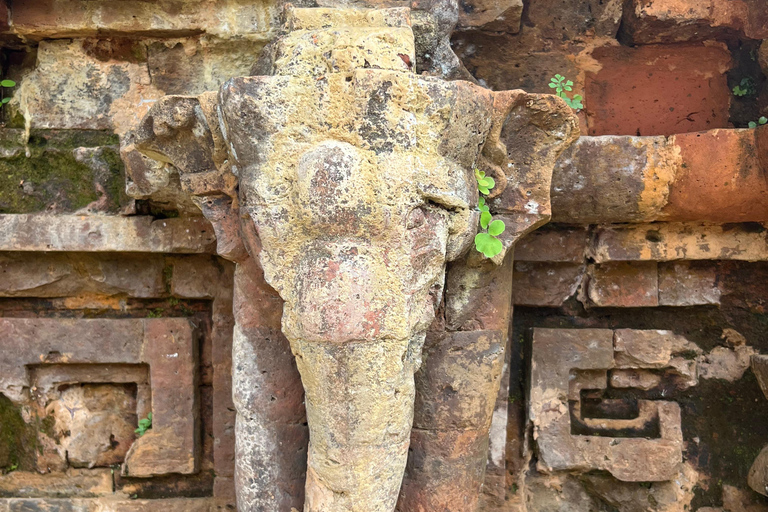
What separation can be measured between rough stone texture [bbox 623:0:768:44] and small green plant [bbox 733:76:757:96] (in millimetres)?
186

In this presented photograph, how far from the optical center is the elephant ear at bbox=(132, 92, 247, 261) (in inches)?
73.5

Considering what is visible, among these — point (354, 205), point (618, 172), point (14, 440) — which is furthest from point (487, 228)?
point (14, 440)

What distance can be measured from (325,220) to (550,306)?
143 cm

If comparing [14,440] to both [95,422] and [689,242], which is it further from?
[689,242]

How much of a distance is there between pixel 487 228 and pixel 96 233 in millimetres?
1545

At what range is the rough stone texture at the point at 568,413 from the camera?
2604 mm

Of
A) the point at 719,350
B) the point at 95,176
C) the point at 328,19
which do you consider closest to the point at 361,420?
the point at 328,19

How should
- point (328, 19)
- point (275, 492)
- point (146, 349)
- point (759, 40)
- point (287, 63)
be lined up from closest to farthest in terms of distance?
point (287, 63) → point (328, 19) → point (275, 492) → point (759, 40) → point (146, 349)

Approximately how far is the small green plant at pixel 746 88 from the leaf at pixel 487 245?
1437 mm

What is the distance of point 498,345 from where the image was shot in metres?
2.14

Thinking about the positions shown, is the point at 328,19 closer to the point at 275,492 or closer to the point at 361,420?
the point at 361,420

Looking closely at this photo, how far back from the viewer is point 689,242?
2.52m

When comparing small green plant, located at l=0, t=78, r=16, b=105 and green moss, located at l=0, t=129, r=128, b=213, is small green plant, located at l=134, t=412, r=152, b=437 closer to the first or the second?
green moss, located at l=0, t=129, r=128, b=213

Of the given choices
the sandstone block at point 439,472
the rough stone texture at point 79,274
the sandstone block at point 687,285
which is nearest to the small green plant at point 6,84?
the rough stone texture at point 79,274
